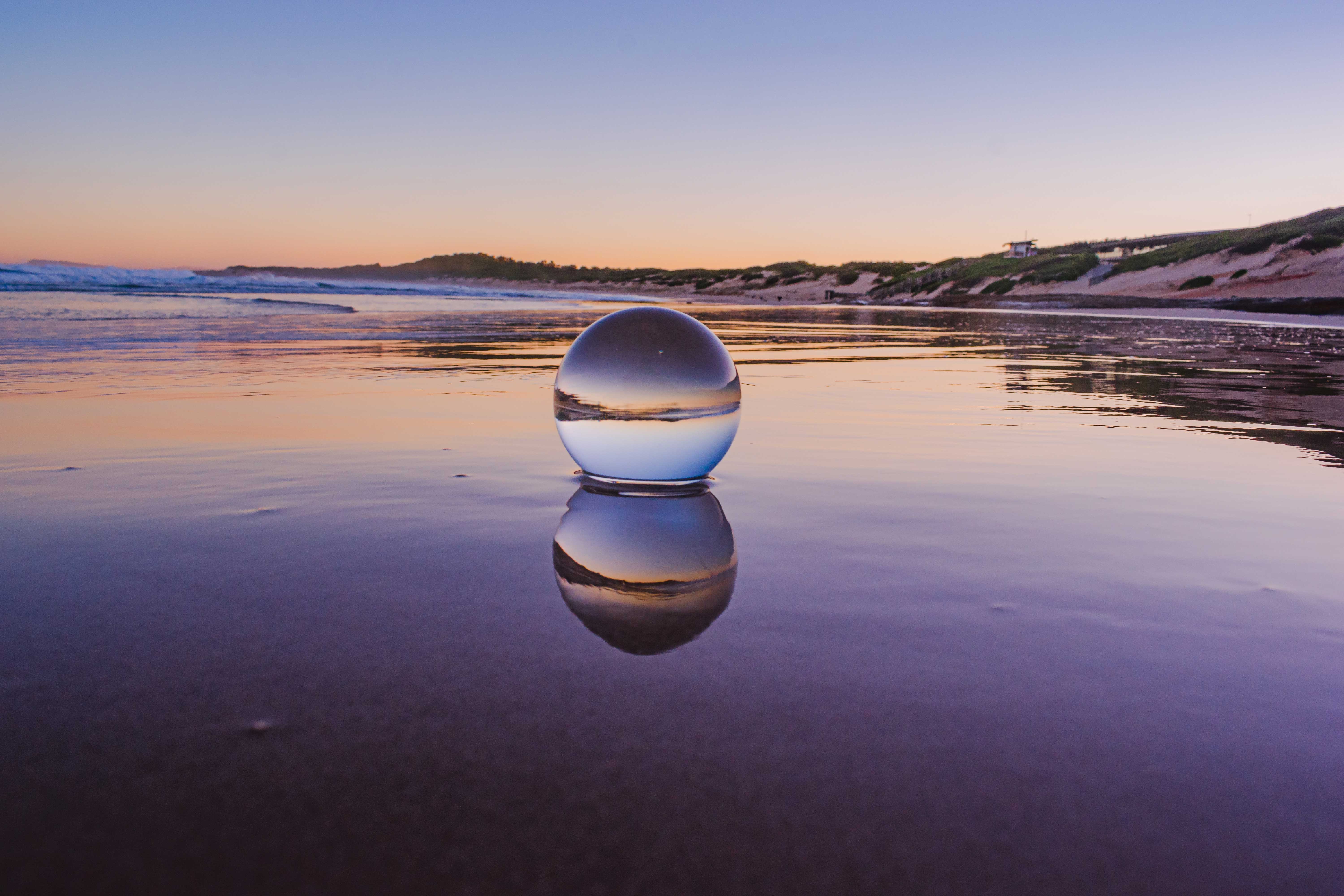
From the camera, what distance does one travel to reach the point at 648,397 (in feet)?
12.9

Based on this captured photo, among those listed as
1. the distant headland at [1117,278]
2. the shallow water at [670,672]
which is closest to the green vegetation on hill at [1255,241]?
the distant headland at [1117,278]

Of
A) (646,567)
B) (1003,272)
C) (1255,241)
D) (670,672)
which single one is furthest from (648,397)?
(1003,272)

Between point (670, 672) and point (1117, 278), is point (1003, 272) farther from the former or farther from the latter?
point (670, 672)

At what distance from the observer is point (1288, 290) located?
3378 cm

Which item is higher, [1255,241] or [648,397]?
[1255,241]

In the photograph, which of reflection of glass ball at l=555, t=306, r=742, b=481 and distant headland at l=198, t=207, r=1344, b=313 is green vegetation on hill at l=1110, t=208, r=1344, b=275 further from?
reflection of glass ball at l=555, t=306, r=742, b=481

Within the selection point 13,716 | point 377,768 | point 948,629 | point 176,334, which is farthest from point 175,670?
point 176,334

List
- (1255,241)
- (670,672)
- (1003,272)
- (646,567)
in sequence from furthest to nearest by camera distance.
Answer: (1003,272)
(1255,241)
(646,567)
(670,672)

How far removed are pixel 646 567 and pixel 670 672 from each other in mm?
815

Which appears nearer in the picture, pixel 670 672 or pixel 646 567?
pixel 670 672

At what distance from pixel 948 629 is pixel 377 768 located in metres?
1.55

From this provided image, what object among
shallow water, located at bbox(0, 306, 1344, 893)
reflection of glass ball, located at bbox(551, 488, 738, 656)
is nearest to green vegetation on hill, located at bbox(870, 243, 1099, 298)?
shallow water, located at bbox(0, 306, 1344, 893)

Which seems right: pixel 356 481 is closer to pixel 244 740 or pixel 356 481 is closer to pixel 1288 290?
pixel 244 740

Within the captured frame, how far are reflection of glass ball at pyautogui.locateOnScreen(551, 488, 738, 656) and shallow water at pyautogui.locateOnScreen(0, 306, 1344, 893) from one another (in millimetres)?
19
